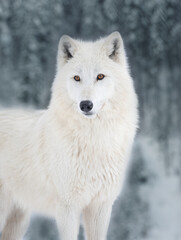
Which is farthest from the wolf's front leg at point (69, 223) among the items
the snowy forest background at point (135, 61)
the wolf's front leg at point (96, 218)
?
the snowy forest background at point (135, 61)

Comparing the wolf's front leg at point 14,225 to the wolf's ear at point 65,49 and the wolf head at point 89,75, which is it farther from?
the wolf's ear at point 65,49

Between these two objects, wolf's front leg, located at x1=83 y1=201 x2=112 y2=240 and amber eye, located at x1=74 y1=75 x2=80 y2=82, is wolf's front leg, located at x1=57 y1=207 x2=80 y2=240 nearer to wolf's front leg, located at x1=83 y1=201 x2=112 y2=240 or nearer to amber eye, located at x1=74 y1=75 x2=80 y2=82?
wolf's front leg, located at x1=83 y1=201 x2=112 y2=240

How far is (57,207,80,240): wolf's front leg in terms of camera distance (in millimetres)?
3398

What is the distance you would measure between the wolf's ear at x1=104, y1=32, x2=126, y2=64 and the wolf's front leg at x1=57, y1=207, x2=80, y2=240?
1.55 m

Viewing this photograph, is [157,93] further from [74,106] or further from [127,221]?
[74,106]

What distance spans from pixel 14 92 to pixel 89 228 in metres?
7.87

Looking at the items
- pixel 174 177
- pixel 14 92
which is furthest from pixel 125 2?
pixel 174 177

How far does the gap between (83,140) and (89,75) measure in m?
0.65

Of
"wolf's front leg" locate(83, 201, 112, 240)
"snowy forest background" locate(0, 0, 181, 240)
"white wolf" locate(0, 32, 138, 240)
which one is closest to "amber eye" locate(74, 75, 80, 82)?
"white wolf" locate(0, 32, 138, 240)

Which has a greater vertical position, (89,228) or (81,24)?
(81,24)

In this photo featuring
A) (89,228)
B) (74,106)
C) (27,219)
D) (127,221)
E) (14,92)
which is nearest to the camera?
(74,106)

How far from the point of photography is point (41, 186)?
3670 mm

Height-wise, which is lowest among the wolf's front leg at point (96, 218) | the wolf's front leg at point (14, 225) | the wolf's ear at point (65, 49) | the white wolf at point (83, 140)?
the wolf's front leg at point (14, 225)

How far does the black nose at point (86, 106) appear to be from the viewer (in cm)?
309
